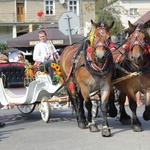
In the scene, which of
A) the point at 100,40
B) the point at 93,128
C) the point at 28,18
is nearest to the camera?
the point at 100,40

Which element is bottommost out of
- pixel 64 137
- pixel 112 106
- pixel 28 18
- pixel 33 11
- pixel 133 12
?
pixel 64 137

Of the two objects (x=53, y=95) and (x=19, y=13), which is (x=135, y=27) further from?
(x=19, y=13)

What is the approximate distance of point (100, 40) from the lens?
789 cm

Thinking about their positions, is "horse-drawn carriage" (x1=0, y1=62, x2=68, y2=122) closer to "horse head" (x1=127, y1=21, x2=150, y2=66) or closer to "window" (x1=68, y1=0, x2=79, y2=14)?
"horse head" (x1=127, y1=21, x2=150, y2=66)

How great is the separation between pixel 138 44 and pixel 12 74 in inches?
151

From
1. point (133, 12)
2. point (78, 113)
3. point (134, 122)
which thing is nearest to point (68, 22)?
point (78, 113)

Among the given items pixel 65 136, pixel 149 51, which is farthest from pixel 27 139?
pixel 149 51

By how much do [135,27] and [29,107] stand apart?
4504 millimetres

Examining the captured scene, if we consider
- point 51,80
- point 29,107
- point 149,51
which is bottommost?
point 29,107

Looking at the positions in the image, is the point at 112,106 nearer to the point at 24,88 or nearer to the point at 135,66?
the point at 135,66

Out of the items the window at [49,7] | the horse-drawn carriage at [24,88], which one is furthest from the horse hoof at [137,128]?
the window at [49,7]

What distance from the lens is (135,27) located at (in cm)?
823

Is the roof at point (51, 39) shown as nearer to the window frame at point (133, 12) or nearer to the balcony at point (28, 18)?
the window frame at point (133, 12)

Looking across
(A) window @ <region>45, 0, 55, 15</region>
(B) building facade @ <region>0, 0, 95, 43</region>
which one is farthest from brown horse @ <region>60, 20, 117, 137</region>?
(A) window @ <region>45, 0, 55, 15</region>
